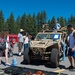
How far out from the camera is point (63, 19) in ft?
443

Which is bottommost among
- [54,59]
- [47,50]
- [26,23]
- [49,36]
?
[54,59]

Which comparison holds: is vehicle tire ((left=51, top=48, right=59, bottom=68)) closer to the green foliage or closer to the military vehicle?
the military vehicle

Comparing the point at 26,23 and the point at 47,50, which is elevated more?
the point at 26,23

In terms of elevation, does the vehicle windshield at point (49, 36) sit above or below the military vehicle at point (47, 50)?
above

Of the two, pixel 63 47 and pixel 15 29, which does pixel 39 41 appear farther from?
pixel 15 29

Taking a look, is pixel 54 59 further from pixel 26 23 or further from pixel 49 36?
pixel 26 23

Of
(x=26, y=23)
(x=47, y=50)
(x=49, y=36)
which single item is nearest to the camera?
(x=47, y=50)

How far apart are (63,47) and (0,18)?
10465 cm

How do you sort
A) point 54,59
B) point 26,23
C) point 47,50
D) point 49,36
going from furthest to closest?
point 26,23 < point 49,36 < point 47,50 < point 54,59

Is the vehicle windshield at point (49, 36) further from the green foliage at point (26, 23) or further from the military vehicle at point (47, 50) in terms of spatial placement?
the green foliage at point (26, 23)

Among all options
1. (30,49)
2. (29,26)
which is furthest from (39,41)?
(29,26)

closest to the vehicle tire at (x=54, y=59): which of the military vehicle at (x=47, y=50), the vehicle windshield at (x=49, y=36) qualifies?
the military vehicle at (x=47, y=50)

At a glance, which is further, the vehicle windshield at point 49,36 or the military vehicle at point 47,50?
the vehicle windshield at point 49,36

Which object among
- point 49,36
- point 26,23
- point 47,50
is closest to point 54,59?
point 47,50
